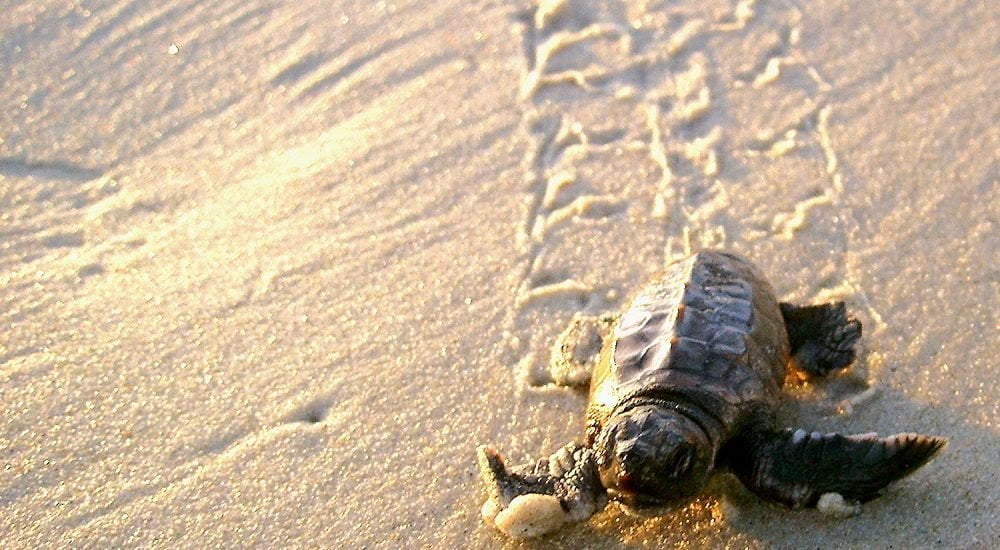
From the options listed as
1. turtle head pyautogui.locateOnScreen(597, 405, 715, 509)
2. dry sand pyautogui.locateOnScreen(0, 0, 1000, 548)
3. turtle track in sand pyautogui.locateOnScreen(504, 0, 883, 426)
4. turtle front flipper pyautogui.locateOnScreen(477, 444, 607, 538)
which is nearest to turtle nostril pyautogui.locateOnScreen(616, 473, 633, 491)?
turtle head pyautogui.locateOnScreen(597, 405, 715, 509)

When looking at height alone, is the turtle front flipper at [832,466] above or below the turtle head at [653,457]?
below

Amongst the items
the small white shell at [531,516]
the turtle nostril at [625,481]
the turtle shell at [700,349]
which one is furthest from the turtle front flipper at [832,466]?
the small white shell at [531,516]

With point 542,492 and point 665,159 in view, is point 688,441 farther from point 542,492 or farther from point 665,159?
point 665,159

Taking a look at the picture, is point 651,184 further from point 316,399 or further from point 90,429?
point 90,429

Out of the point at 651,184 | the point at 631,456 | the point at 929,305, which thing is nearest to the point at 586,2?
the point at 651,184

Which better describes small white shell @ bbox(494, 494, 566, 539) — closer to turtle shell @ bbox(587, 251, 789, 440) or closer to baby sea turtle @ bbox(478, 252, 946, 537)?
baby sea turtle @ bbox(478, 252, 946, 537)

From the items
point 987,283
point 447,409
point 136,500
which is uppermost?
point 136,500

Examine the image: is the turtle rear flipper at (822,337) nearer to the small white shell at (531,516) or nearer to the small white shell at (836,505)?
the small white shell at (836,505)
